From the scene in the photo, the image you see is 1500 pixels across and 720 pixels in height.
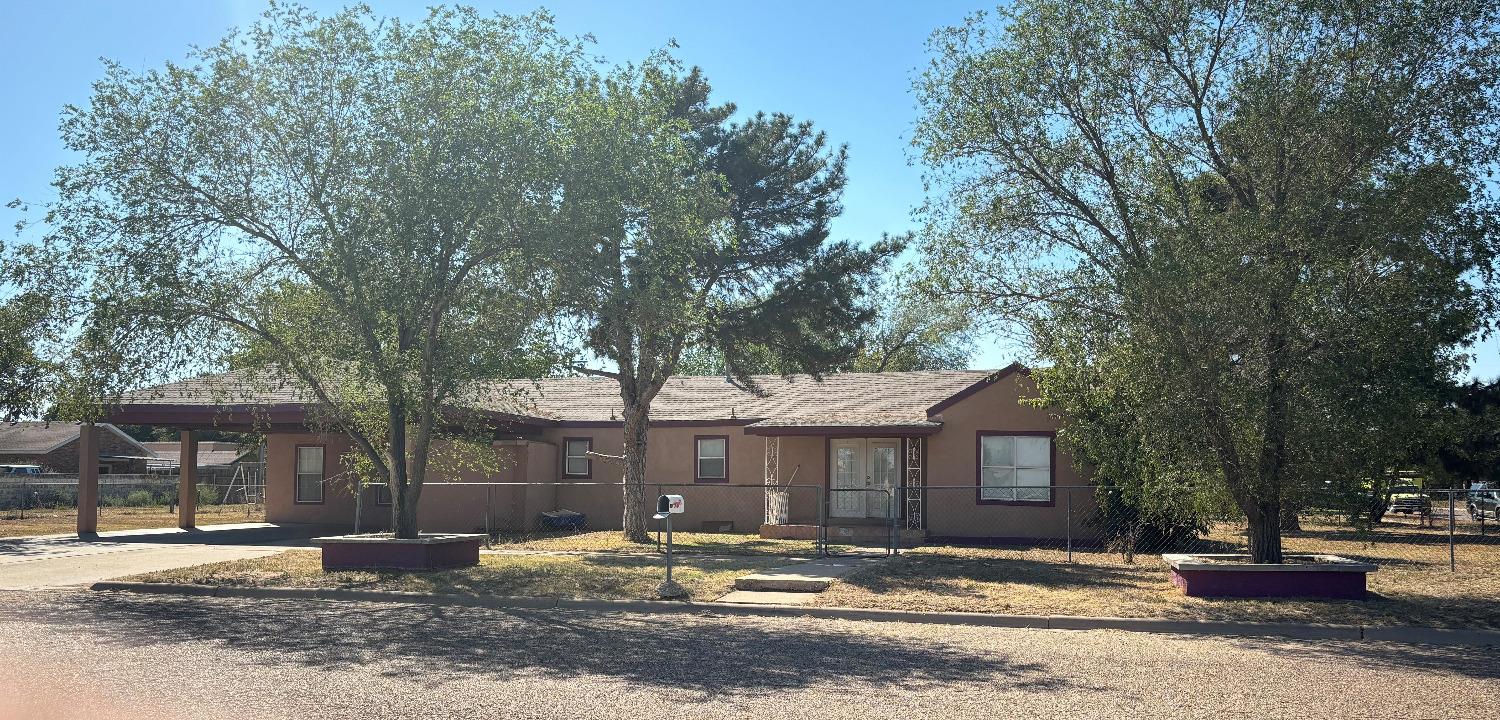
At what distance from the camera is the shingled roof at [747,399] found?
24.1 meters

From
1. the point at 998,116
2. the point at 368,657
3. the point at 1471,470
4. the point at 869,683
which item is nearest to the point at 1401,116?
the point at 998,116

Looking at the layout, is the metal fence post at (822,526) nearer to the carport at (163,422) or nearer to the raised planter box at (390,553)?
the raised planter box at (390,553)

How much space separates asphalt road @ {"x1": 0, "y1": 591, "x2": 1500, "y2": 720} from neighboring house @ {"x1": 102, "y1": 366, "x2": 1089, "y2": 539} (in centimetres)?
898

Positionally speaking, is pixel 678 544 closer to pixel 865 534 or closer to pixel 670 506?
pixel 865 534

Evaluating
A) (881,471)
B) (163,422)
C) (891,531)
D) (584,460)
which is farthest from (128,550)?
(881,471)

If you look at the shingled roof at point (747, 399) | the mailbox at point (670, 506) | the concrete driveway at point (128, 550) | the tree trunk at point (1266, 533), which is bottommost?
the concrete driveway at point (128, 550)

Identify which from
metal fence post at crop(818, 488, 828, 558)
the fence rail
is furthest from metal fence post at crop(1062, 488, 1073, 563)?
metal fence post at crop(818, 488, 828, 558)

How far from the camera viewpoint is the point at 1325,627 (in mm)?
11789

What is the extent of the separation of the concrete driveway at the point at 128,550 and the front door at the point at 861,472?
34.9ft

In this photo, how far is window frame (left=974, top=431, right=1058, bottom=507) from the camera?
22.9 meters

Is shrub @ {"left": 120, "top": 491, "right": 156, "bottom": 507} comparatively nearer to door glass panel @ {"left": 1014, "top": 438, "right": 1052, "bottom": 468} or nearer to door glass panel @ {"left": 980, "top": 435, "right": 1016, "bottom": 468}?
door glass panel @ {"left": 980, "top": 435, "right": 1016, "bottom": 468}

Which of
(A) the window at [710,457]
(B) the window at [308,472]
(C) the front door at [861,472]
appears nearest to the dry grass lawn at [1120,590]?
(C) the front door at [861,472]

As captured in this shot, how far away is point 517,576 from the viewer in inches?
627

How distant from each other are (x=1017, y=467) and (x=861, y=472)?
354cm
